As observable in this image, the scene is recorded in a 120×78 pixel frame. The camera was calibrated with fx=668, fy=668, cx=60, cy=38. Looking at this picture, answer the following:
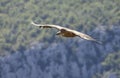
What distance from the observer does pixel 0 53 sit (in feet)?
468

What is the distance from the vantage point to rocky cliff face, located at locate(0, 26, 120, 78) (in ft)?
463

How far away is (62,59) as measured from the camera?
145000mm

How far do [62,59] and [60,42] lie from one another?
3.74 meters

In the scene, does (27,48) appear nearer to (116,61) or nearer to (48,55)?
(48,55)

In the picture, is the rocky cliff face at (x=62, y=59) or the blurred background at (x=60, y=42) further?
the blurred background at (x=60, y=42)

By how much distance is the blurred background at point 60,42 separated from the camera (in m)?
142

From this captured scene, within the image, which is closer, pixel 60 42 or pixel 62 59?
pixel 60 42

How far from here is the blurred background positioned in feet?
466

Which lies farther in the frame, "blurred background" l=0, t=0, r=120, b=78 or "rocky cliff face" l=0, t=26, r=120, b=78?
"blurred background" l=0, t=0, r=120, b=78

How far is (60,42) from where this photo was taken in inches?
5694

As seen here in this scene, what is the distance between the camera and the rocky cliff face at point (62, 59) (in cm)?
14125

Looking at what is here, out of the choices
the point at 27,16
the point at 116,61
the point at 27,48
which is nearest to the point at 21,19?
the point at 27,16

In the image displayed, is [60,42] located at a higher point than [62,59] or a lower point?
higher

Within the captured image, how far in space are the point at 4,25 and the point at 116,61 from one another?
26.5 m
